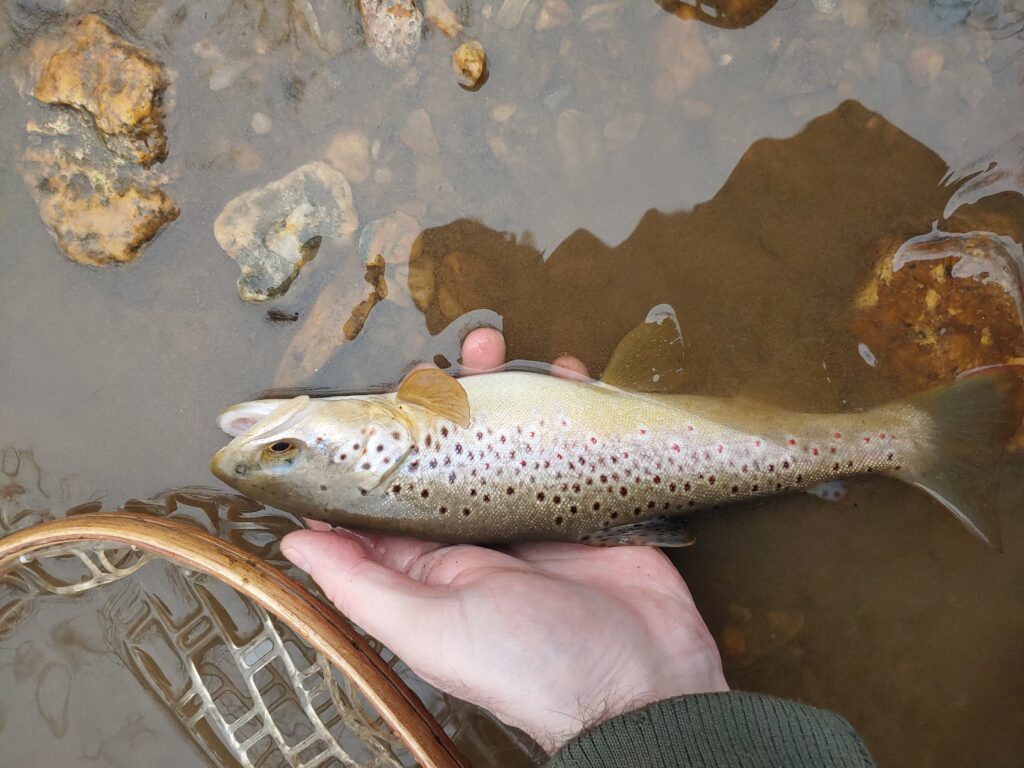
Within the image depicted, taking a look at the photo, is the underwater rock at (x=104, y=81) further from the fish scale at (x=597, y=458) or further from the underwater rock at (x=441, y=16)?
the fish scale at (x=597, y=458)

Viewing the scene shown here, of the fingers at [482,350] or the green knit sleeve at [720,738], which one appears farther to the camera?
the fingers at [482,350]

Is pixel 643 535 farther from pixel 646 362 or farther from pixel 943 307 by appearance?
pixel 943 307

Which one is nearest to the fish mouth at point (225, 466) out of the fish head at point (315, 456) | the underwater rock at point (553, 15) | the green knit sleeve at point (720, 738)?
the fish head at point (315, 456)

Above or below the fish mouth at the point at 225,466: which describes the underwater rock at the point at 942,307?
above

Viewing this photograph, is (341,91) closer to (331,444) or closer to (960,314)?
(331,444)

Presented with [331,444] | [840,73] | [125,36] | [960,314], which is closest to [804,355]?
[960,314]

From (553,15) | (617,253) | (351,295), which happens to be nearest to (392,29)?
(553,15)

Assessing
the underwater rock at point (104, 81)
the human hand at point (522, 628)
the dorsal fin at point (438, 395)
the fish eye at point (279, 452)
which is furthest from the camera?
the underwater rock at point (104, 81)

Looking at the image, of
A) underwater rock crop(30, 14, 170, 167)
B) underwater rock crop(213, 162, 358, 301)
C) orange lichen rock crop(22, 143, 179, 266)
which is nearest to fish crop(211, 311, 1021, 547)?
underwater rock crop(213, 162, 358, 301)
